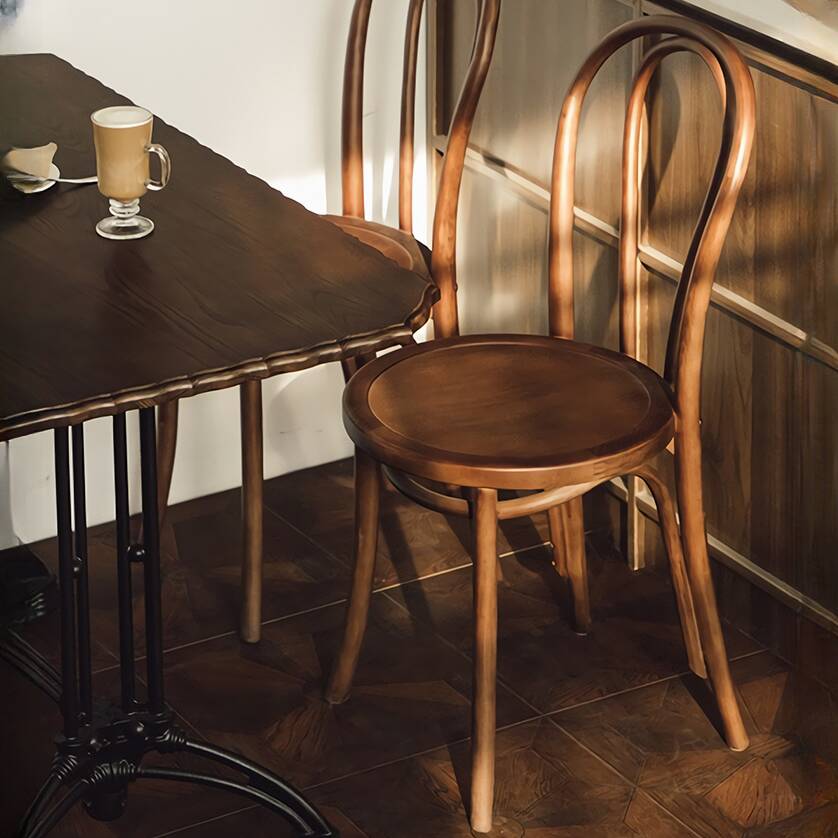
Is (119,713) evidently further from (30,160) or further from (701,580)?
(701,580)

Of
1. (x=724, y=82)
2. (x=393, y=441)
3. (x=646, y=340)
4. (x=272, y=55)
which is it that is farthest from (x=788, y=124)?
(x=272, y=55)

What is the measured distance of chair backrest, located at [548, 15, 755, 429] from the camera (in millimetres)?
2055

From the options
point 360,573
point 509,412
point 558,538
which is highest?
point 509,412

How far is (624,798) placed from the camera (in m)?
2.20

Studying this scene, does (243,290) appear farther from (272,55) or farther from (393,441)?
(272,55)

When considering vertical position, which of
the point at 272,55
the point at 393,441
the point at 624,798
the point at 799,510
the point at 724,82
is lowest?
the point at 624,798

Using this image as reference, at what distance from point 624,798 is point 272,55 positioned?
5.07ft

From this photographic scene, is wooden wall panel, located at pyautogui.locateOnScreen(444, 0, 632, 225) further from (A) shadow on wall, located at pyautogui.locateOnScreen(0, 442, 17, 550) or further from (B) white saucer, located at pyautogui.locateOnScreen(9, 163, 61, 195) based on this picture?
(A) shadow on wall, located at pyautogui.locateOnScreen(0, 442, 17, 550)

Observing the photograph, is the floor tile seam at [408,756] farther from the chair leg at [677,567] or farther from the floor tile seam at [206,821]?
the chair leg at [677,567]

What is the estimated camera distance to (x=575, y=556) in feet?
8.43

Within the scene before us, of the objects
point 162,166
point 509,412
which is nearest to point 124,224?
point 162,166

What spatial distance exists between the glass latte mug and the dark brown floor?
0.85 m

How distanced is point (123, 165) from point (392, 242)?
31.8 inches

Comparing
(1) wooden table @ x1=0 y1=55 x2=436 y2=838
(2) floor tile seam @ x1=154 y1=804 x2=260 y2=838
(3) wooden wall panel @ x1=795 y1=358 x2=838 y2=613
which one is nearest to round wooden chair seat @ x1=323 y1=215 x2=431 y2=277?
(1) wooden table @ x1=0 y1=55 x2=436 y2=838
